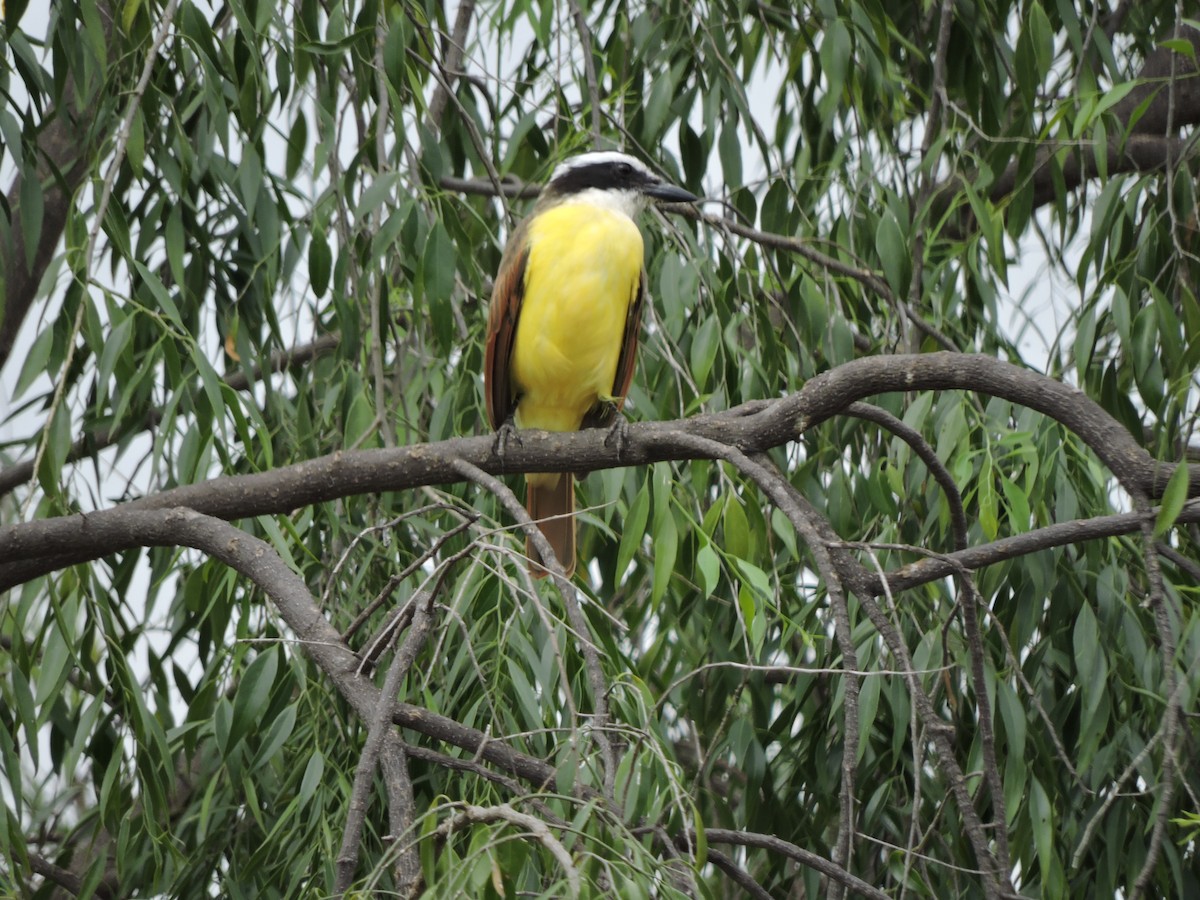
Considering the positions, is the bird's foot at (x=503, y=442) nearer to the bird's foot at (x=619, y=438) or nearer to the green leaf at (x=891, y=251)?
the bird's foot at (x=619, y=438)

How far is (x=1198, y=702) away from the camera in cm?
269

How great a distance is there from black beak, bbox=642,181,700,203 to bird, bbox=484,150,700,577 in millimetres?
62

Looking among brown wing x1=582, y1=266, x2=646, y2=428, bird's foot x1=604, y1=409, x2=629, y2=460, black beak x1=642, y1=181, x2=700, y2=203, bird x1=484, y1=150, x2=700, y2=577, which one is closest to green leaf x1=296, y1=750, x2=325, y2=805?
bird's foot x1=604, y1=409, x2=629, y2=460

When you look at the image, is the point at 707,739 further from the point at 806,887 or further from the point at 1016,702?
the point at 1016,702

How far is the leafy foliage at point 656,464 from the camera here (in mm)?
2270

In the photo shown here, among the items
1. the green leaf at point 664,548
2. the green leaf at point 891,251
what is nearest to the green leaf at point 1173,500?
the green leaf at point 664,548

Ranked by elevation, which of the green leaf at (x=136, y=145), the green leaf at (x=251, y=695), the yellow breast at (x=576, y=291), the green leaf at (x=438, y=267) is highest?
the yellow breast at (x=576, y=291)

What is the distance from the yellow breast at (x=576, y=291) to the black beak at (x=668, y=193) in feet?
0.67

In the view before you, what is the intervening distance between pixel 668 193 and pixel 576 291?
13.7 inches

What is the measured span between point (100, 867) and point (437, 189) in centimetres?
123

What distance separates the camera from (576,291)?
322 centimetres

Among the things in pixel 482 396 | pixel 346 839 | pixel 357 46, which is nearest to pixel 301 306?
pixel 482 396

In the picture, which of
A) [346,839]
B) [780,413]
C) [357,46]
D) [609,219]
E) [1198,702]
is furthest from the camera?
[609,219]

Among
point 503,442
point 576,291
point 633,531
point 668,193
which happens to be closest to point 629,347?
point 576,291
